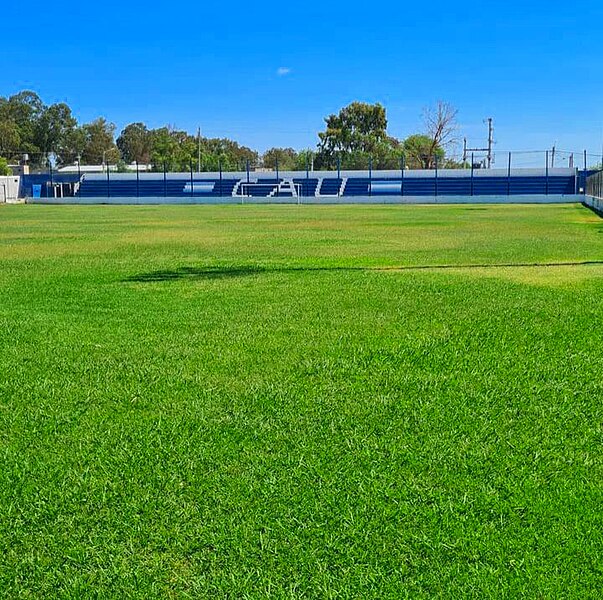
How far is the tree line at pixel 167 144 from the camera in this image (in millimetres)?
89500

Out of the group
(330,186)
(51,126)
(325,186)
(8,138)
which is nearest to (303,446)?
(330,186)

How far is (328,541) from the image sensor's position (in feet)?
10.2

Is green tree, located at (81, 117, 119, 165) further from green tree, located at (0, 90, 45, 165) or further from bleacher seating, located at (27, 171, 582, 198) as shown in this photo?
bleacher seating, located at (27, 171, 582, 198)

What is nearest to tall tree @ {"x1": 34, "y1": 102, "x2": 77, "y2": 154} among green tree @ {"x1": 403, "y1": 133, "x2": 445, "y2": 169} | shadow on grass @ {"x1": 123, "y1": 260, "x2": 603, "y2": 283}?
green tree @ {"x1": 403, "y1": 133, "x2": 445, "y2": 169}

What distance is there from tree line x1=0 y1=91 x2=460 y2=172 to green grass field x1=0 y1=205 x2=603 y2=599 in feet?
234

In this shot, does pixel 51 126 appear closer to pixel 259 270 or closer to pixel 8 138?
pixel 8 138

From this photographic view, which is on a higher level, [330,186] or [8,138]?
[8,138]

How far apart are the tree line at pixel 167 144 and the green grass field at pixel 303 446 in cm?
7124

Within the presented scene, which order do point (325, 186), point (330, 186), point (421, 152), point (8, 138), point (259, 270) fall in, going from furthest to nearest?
point (8, 138) → point (421, 152) → point (325, 186) → point (330, 186) → point (259, 270)

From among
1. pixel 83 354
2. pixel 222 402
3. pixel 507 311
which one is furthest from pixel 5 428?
pixel 507 311

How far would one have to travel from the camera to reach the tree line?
89500 millimetres

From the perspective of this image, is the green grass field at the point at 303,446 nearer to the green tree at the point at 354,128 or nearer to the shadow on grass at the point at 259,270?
the shadow on grass at the point at 259,270

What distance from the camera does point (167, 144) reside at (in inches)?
4087

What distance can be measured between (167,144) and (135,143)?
2638 centimetres
